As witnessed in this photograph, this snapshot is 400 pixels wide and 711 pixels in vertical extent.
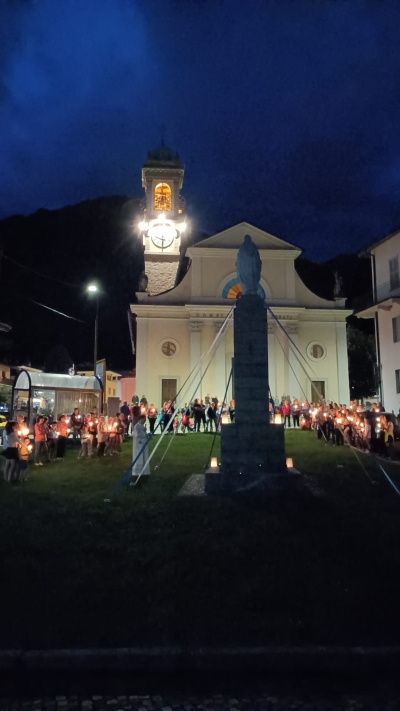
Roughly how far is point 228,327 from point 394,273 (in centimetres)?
1085

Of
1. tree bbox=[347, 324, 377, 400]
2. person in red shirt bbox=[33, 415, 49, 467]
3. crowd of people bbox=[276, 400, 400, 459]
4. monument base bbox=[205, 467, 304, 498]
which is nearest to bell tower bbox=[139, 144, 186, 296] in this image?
tree bbox=[347, 324, 377, 400]

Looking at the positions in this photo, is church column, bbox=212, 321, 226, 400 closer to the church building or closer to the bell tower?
the church building

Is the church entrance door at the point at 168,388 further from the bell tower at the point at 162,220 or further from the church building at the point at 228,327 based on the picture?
the bell tower at the point at 162,220

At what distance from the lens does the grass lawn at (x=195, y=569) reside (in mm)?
4199

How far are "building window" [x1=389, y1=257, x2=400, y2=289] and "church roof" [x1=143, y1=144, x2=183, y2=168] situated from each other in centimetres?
2318

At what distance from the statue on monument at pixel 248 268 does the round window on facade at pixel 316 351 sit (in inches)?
908

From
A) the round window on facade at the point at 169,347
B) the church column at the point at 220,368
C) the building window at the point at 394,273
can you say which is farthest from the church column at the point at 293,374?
the round window on facade at the point at 169,347

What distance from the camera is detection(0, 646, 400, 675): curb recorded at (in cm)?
382

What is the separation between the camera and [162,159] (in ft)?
143

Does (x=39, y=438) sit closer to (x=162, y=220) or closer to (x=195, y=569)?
(x=195, y=569)

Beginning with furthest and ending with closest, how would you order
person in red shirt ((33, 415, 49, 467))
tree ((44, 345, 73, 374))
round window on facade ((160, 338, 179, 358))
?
tree ((44, 345, 73, 374)) < round window on facade ((160, 338, 179, 358)) < person in red shirt ((33, 415, 49, 467))

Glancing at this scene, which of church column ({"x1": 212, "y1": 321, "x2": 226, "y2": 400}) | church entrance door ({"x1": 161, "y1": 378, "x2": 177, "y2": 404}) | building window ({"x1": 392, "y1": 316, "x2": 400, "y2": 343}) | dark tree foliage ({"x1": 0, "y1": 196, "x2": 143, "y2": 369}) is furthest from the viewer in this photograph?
dark tree foliage ({"x1": 0, "y1": 196, "x2": 143, "y2": 369})

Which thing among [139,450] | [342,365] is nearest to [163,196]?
[342,365]

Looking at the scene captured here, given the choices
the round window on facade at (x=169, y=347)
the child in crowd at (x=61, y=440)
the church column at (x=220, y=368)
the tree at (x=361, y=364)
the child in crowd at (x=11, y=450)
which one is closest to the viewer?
the child in crowd at (x=11, y=450)
